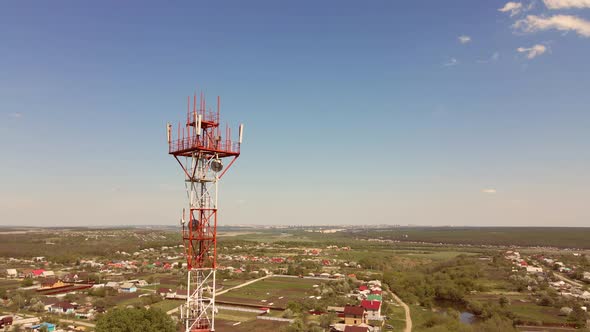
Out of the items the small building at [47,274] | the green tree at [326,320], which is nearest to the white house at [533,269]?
the green tree at [326,320]

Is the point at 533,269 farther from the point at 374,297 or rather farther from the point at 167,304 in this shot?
the point at 167,304

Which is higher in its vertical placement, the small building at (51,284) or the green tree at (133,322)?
the green tree at (133,322)

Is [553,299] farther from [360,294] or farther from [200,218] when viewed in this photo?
[200,218]

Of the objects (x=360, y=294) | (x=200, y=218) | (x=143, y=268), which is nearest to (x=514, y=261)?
(x=360, y=294)

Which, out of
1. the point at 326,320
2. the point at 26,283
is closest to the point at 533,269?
the point at 326,320

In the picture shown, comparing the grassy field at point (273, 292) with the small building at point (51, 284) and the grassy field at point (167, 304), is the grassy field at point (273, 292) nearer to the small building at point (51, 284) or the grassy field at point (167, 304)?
the grassy field at point (167, 304)
